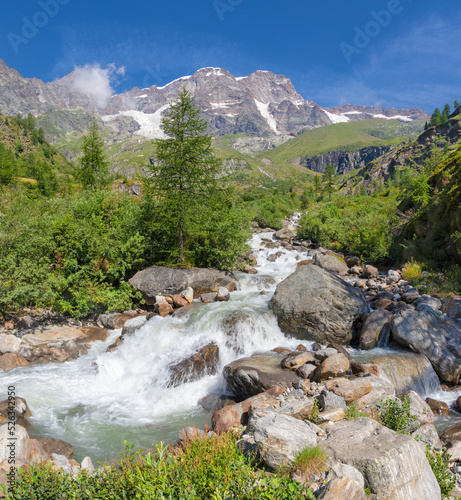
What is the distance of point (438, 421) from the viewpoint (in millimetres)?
8211

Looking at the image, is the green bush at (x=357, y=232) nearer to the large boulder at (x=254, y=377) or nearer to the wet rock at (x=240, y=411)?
the large boulder at (x=254, y=377)

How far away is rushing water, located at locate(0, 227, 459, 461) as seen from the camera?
28.7 feet

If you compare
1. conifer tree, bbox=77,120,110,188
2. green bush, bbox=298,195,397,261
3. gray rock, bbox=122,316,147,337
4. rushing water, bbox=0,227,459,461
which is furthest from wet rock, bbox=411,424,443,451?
conifer tree, bbox=77,120,110,188

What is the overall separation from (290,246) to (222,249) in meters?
15.0

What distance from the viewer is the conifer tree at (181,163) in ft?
60.7

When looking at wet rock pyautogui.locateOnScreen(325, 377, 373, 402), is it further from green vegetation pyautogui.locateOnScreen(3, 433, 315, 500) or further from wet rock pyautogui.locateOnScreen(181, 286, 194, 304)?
wet rock pyautogui.locateOnScreen(181, 286, 194, 304)

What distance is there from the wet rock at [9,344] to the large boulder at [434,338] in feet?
55.9

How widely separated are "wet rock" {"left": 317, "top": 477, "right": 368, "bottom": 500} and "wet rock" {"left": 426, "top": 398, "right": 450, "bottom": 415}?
6.75 m

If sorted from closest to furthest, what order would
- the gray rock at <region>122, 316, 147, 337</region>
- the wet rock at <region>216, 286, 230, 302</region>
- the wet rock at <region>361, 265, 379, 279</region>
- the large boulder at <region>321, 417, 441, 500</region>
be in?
the large boulder at <region>321, 417, 441, 500</region>
the gray rock at <region>122, 316, 147, 337</region>
the wet rock at <region>216, 286, 230, 302</region>
the wet rock at <region>361, 265, 379, 279</region>

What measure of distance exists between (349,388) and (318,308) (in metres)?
5.38

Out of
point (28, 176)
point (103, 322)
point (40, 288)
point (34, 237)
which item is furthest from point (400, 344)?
point (28, 176)

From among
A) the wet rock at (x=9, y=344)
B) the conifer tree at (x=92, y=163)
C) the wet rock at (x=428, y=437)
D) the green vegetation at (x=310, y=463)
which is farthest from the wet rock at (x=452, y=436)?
the conifer tree at (x=92, y=163)

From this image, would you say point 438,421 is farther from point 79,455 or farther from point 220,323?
point 79,455

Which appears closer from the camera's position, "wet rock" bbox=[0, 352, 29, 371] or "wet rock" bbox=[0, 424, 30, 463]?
"wet rock" bbox=[0, 424, 30, 463]
